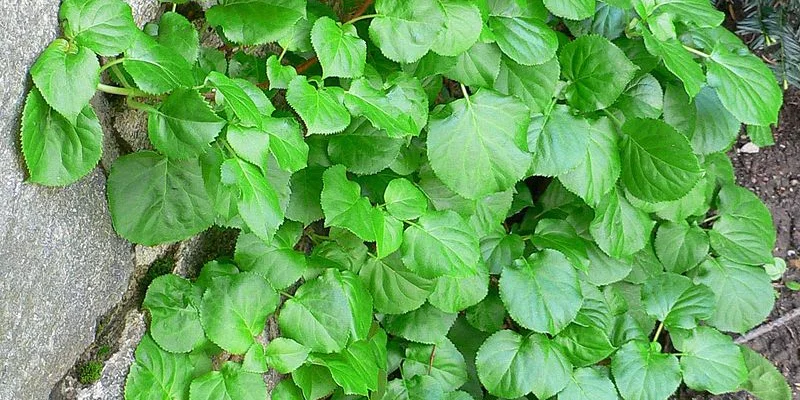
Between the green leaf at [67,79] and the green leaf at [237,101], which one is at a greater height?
the green leaf at [67,79]

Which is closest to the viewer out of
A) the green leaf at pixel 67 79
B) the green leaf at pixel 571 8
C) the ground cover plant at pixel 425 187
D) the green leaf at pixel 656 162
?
the green leaf at pixel 67 79

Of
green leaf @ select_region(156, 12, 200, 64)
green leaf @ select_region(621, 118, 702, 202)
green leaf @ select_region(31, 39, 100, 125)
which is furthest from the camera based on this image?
green leaf @ select_region(621, 118, 702, 202)

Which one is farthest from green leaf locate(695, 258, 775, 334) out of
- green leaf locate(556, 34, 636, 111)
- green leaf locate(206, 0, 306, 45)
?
green leaf locate(206, 0, 306, 45)

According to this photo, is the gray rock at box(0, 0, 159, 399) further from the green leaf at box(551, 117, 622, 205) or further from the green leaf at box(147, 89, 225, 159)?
the green leaf at box(551, 117, 622, 205)

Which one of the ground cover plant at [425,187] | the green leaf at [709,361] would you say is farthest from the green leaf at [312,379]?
the green leaf at [709,361]

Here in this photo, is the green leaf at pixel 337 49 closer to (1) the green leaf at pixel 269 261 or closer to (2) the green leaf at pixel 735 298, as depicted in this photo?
(1) the green leaf at pixel 269 261
